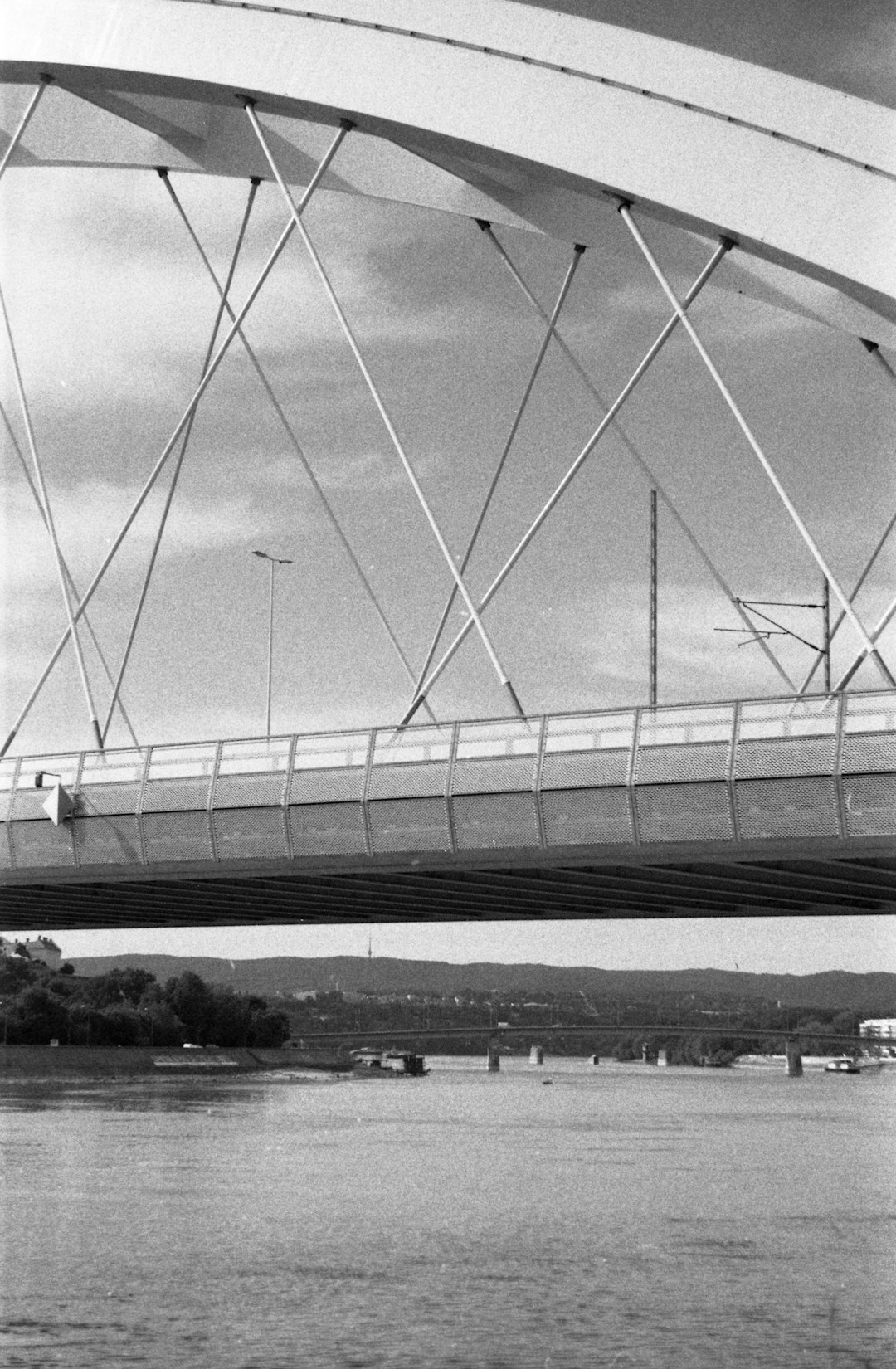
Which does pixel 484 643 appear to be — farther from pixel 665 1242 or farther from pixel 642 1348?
pixel 642 1348

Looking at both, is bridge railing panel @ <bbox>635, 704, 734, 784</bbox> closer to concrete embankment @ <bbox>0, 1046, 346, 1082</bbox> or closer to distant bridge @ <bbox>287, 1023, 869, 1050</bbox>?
concrete embankment @ <bbox>0, 1046, 346, 1082</bbox>

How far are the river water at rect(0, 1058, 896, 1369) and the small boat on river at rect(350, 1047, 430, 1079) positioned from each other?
58.9 metres

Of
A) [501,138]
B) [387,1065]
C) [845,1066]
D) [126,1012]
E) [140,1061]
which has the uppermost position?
[501,138]

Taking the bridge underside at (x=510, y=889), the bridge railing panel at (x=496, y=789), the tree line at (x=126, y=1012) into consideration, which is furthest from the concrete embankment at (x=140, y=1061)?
the bridge railing panel at (x=496, y=789)

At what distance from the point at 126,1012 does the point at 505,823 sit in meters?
79.1

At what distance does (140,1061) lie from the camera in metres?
97.6

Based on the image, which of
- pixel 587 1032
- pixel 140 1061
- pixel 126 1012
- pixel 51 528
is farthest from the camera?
pixel 587 1032

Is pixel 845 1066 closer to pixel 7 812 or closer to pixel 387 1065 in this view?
pixel 387 1065

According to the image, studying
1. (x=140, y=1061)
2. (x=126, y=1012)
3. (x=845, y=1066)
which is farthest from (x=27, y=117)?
(x=845, y=1066)

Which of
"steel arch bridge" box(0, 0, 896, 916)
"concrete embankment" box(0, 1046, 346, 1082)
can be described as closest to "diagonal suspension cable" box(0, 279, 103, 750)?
"steel arch bridge" box(0, 0, 896, 916)

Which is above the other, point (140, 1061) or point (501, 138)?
point (501, 138)

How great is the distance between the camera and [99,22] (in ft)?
113

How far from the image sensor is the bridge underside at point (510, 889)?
2686 cm

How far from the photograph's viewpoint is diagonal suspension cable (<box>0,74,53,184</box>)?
36.3m
